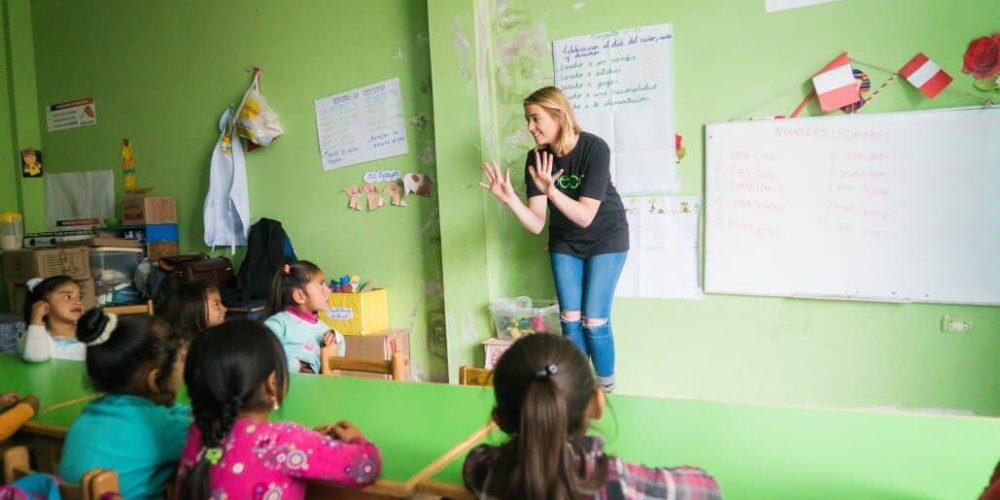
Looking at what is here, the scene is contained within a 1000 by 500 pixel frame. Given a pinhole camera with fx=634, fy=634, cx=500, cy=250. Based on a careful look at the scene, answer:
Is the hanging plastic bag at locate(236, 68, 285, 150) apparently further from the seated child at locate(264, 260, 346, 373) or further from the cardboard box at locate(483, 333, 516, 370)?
the cardboard box at locate(483, 333, 516, 370)

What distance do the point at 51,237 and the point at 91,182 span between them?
63 cm

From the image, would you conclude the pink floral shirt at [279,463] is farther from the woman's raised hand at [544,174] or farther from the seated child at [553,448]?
the woman's raised hand at [544,174]

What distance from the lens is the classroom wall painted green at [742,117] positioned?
2.33m

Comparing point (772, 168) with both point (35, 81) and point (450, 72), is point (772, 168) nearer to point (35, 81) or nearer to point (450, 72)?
point (450, 72)

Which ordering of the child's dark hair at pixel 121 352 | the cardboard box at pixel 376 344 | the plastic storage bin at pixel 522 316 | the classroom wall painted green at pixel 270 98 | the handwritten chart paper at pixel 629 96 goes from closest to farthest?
the child's dark hair at pixel 121 352 < the handwritten chart paper at pixel 629 96 < the plastic storage bin at pixel 522 316 < the cardboard box at pixel 376 344 < the classroom wall painted green at pixel 270 98

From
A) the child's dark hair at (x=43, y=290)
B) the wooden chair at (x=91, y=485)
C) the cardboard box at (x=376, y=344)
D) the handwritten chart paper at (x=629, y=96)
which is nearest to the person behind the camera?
the wooden chair at (x=91, y=485)

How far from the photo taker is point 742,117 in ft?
8.51

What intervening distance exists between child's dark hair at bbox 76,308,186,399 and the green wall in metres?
1.82

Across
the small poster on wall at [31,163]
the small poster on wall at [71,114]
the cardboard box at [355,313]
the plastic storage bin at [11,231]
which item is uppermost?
the small poster on wall at [71,114]

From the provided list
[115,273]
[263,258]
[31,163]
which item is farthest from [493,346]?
[31,163]

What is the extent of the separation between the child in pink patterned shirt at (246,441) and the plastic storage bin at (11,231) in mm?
4310

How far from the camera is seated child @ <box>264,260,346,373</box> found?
2.25m

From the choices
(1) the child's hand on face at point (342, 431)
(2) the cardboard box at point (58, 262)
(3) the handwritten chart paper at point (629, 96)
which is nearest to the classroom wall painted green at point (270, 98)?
(2) the cardboard box at point (58, 262)

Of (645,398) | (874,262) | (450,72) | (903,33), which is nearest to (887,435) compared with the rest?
(645,398)
